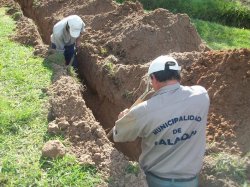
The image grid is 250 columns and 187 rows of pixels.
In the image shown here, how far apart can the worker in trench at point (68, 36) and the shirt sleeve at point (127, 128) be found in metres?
3.86

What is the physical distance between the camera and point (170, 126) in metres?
4.38

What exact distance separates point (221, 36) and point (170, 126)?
879 centimetres

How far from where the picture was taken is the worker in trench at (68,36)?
8086mm

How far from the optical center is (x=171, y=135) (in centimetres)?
443

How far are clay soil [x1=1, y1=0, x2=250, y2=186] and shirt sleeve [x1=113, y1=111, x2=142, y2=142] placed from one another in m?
0.55

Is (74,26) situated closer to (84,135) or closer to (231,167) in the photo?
(84,135)

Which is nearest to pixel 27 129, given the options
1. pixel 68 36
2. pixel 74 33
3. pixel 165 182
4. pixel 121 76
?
pixel 165 182

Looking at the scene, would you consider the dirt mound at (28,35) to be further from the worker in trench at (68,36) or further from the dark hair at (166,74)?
the dark hair at (166,74)

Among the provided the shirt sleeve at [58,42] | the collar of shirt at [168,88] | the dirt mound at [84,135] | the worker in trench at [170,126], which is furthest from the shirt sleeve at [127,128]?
the shirt sleeve at [58,42]

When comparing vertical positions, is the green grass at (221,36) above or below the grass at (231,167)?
below

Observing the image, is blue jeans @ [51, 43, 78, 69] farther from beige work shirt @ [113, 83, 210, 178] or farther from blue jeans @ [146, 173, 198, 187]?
blue jeans @ [146, 173, 198, 187]

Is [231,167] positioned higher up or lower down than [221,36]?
higher up

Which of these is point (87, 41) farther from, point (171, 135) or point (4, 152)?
point (171, 135)

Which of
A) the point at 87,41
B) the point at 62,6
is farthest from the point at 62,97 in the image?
the point at 62,6
